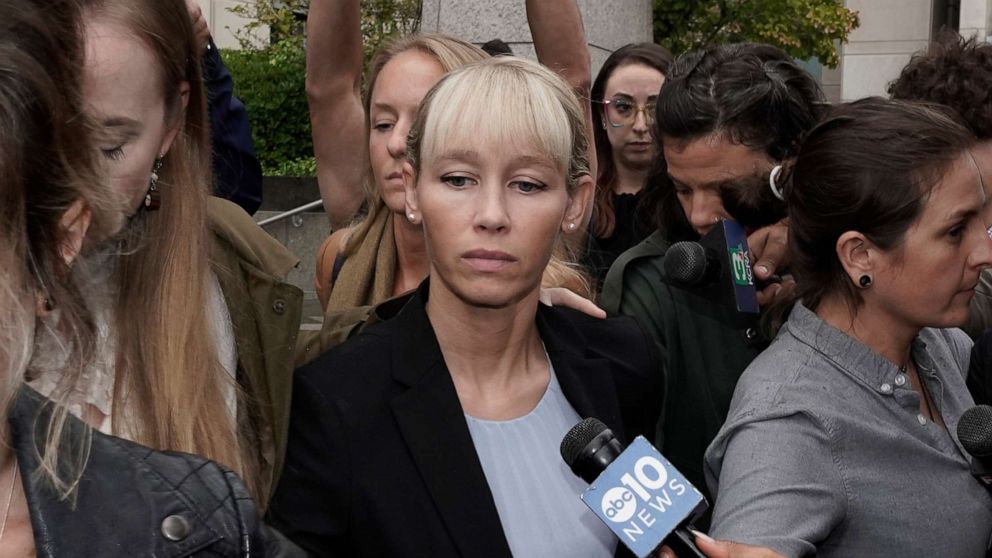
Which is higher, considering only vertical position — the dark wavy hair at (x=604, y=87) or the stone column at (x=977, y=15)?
the dark wavy hair at (x=604, y=87)

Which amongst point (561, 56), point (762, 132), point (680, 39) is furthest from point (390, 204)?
point (680, 39)

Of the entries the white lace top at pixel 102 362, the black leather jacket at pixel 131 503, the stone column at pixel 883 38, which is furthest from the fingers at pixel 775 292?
the stone column at pixel 883 38

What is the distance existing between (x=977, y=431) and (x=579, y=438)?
832 mm

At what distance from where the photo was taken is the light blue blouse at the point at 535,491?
2436mm

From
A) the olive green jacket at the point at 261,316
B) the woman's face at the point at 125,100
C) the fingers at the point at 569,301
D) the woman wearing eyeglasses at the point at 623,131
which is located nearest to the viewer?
the woman's face at the point at 125,100

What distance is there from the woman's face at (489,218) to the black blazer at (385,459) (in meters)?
0.15

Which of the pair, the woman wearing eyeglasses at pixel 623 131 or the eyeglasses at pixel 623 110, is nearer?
the woman wearing eyeglasses at pixel 623 131

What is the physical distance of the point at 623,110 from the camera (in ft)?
16.9

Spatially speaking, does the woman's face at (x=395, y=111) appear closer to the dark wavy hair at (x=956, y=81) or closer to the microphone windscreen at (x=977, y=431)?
the dark wavy hair at (x=956, y=81)

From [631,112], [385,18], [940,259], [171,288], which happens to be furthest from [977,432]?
[385,18]

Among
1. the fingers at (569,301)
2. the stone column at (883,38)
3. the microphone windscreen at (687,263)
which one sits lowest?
the stone column at (883,38)

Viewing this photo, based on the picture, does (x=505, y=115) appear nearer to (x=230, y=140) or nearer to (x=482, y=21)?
(x=230, y=140)

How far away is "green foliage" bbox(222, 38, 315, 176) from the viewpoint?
14.8 metres

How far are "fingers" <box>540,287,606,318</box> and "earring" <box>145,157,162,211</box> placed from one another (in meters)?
0.88
